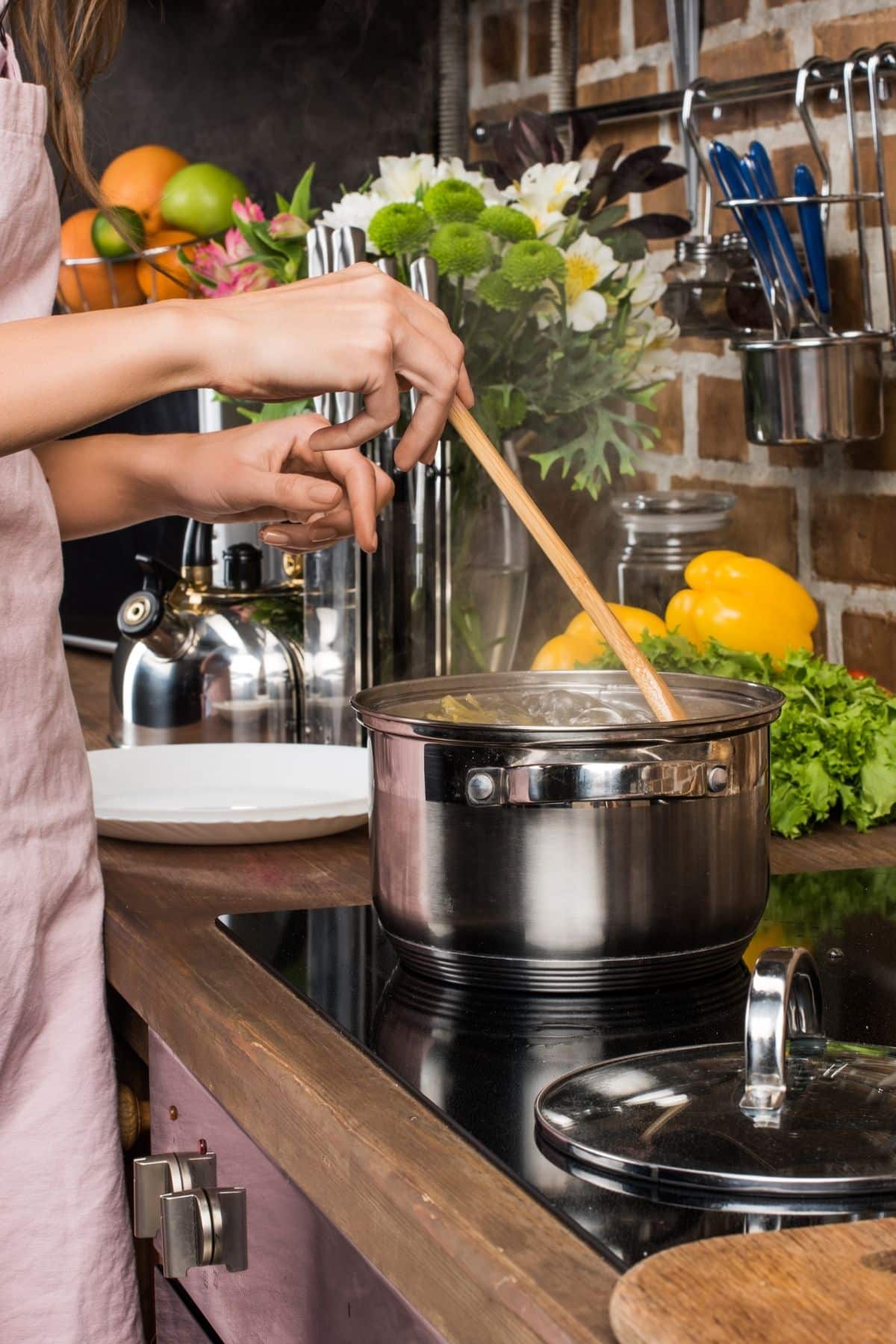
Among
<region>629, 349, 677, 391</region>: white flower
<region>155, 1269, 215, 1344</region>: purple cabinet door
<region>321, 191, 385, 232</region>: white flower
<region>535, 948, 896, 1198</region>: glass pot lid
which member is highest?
<region>321, 191, 385, 232</region>: white flower

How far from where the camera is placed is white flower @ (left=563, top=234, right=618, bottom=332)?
4.56ft

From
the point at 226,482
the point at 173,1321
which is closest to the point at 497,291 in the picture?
the point at 226,482

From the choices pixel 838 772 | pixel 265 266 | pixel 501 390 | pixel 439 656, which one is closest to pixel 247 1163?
pixel 838 772

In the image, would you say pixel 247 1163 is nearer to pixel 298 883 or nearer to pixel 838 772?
pixel 298 883

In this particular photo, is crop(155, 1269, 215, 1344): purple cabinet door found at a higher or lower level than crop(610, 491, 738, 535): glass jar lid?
lower

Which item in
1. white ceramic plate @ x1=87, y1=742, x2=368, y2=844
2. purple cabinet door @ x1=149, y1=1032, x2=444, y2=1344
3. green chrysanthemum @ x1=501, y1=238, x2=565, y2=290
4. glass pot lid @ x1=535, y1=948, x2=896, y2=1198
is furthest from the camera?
green chrysanthemum @ x1=501, y1=238, x2=565, y2=290

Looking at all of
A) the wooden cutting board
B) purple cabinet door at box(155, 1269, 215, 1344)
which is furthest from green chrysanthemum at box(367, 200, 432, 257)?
the wooden cutting board

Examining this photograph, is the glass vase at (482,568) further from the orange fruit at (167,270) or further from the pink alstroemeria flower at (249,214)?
the orange fruit at (167,270)

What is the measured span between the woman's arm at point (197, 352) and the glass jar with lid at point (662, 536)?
67 cm

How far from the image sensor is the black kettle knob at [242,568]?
146cm

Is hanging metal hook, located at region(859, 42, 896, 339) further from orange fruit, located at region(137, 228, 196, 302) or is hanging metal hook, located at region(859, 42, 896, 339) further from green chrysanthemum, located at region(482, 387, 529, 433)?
orange fruit, located at region(137, 228, 196, 302)

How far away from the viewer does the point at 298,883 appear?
1001 mm

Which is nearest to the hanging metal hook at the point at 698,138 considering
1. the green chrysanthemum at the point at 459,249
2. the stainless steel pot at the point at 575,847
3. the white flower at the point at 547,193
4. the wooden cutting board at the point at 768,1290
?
the white flower at the point at 547,193

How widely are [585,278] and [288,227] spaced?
27 centimetres
